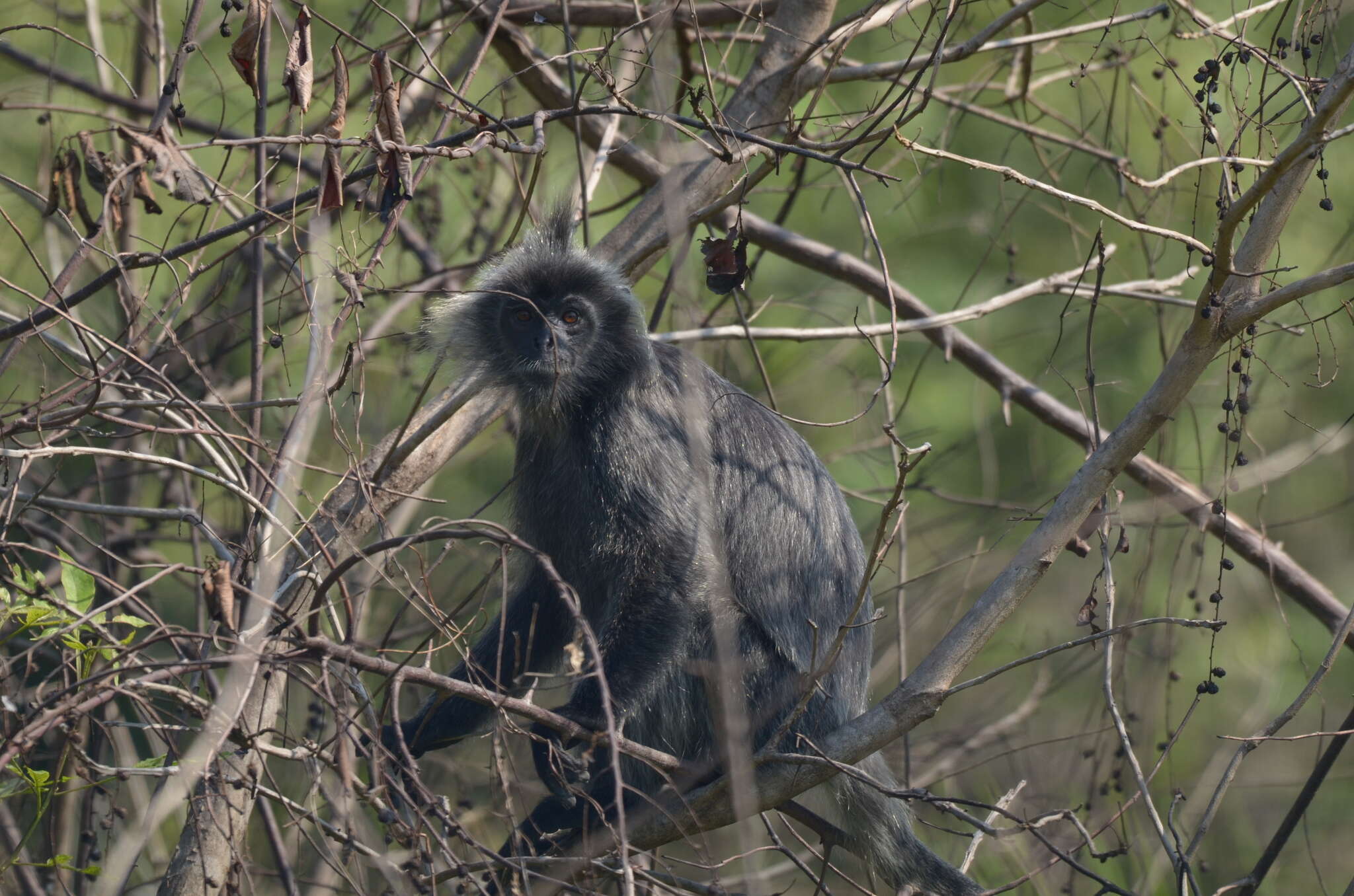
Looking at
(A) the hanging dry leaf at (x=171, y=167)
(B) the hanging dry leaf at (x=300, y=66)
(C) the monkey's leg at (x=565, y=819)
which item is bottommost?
(C) the monkey's leg at (x=565, y=819)

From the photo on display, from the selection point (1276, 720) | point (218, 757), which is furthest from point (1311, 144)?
point (218, 757)

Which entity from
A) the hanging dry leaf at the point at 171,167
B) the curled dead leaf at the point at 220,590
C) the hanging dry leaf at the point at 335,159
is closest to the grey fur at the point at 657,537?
the hanging dry leaf at the point at 335,159

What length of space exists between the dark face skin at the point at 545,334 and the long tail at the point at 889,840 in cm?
179

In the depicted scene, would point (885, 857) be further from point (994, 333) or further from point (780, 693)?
point (994, 333)

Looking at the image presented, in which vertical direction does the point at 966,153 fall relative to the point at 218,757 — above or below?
above

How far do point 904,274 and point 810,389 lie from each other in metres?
1.23

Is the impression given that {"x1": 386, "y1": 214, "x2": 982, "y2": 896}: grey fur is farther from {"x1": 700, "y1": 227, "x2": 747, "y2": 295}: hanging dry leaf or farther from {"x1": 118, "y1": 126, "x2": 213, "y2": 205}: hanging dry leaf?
{"x1": 118, "y1": 126, "x2": 213, "y2": 205}: hanging dry leaf

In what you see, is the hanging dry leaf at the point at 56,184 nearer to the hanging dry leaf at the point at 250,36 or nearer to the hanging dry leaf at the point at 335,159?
the hanging dry leaf at the point at 250,36

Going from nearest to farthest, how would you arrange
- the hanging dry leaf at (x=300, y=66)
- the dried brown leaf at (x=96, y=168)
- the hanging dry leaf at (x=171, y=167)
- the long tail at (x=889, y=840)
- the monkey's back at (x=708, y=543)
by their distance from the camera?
1. the hanging dry leaf at (x=171, y=167)
2. the dried brown leaf at (x=96, y=168)
3. the hanging dry leaf at (x=300, y=66)
4. the long tail at (x=889, y=840)
5. the monkey's back at (x=708, y=543)

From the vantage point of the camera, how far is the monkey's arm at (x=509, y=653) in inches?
170

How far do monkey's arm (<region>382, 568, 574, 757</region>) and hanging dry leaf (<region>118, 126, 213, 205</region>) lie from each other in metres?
2.10

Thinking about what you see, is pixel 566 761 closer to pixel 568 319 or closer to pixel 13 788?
pixel 13 788

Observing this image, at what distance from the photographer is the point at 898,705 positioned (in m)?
A: 3.18

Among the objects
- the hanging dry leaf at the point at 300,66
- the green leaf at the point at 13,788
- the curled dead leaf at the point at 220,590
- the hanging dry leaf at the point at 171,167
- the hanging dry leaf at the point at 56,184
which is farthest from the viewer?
the hanging dry leaf at the point at 56,184
